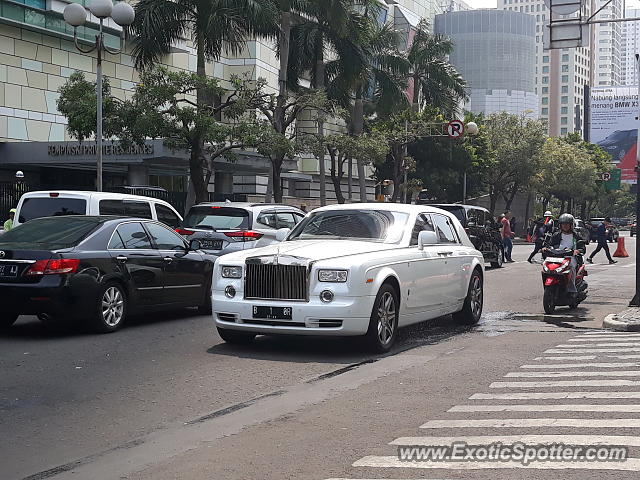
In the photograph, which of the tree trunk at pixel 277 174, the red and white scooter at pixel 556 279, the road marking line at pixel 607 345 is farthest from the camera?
the tree trunk at pixel 277 174

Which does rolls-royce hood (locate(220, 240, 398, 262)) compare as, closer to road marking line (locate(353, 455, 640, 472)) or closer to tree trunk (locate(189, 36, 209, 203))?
road marking line (locate(353, 455, 640, 472))

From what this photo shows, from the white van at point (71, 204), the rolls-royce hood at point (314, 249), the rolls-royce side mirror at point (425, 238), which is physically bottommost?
the rolls-royce hood at point (314, 249)

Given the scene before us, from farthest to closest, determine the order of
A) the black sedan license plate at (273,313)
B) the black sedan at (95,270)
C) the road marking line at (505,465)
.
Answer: the black sedan at (95,270)
the black sedan license plate at (273,313)
the road marking line at (505,465)

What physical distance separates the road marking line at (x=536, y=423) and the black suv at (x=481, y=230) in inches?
733

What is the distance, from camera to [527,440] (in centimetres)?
594

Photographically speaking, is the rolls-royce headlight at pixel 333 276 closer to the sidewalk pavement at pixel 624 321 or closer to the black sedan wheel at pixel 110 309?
the black sedan wheel at pixel 110 309

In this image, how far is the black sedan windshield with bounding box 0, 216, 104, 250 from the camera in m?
10.8

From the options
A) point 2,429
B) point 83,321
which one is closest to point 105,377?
point 2,429

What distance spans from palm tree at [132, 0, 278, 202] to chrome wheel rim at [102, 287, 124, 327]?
14.6 metres

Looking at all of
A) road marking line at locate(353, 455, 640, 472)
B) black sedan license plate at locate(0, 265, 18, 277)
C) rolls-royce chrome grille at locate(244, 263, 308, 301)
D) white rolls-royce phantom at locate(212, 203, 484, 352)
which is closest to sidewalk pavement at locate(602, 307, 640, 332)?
white rolls-royce phantom at locate(212, 203, 484, 352)

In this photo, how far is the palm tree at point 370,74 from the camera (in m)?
37.0

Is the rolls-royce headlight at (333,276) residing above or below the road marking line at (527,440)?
above

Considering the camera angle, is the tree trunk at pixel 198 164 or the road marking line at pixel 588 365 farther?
the tree trunk at pixel 198 164

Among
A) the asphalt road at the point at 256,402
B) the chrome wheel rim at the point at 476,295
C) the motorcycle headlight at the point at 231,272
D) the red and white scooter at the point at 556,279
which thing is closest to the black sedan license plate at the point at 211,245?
the asphalt road at the point at 256,402
